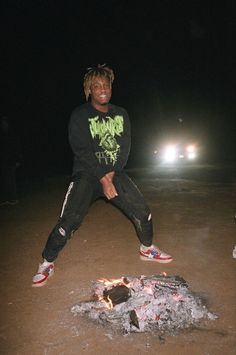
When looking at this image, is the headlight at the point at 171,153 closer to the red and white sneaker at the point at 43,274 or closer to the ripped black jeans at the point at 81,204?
the ripped black jeans at the point at 81,204

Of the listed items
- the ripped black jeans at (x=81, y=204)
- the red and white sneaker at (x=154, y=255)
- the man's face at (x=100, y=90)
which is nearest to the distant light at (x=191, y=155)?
the red and white sneaker at (x=154, y=255)

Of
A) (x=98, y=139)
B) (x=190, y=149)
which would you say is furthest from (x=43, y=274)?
(x=190, y=149)

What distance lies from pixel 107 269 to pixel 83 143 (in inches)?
64.1

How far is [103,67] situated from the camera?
4574 millimetres

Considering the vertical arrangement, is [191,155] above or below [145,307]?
below

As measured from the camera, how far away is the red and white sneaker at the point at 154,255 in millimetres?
4902

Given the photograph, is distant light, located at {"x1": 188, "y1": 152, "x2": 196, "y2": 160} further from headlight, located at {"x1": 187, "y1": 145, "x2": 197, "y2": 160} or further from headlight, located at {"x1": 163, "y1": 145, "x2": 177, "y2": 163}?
headlight, located at {"x1": 163, "y1": 145, "x2": 177, "y2": 163}

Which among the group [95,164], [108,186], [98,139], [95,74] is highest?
[95,74]

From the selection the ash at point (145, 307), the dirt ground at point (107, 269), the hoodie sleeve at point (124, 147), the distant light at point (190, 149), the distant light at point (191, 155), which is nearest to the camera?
the dirt ground at point (107, 269)

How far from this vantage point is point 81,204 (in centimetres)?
436

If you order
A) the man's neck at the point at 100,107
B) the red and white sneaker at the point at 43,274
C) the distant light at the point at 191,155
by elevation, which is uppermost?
the man's neck at the point at 100,107

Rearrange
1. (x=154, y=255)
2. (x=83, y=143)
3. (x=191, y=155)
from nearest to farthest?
(x=83, y=143) → (x=154, y=255) → (x=191, y=155)

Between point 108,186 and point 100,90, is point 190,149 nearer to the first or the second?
point 100,90

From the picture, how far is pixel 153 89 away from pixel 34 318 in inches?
1232
